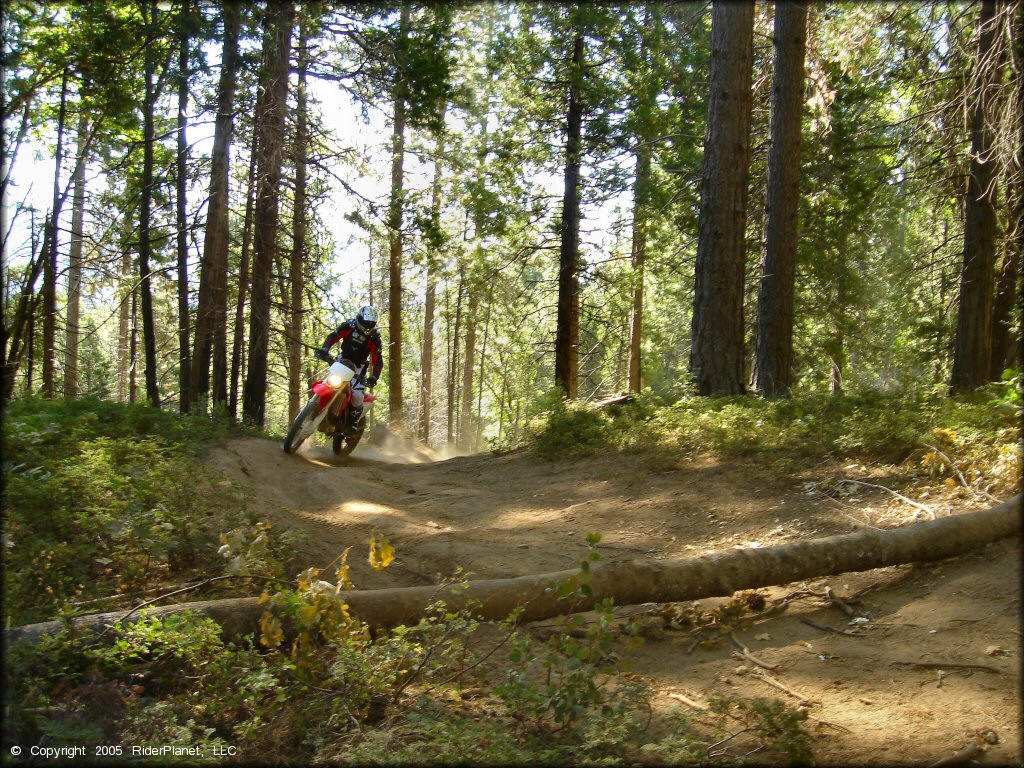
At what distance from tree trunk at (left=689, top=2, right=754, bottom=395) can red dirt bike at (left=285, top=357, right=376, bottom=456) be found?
5.24m

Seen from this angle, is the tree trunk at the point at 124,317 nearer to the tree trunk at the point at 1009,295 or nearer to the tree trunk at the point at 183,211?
the tree trunk at the point at 183,211

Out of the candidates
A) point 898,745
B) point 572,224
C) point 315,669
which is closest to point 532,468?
point 315,669

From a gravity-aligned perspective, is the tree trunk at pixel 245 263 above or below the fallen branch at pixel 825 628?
above

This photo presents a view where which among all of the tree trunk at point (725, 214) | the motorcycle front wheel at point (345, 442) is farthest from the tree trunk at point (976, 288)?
the motorcycle front wheel at point (345, 442)

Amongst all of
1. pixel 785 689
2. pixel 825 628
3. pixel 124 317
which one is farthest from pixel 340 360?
pixel 124 317

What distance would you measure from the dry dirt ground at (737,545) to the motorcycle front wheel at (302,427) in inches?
11.2

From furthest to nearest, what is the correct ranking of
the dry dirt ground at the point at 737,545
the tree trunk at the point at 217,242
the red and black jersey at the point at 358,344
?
the tree trunk at the point at 217,242
the red and black jersey at the point at 358,344
the dry dirt ground at the point at 737,545

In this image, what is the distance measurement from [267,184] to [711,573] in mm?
11158

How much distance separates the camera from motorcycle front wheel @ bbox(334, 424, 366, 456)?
1223cm

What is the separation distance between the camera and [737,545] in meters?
6.12

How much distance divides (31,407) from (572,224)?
12930mm

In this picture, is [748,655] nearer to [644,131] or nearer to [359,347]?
[359,347]

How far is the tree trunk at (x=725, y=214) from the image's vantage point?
1102 cm

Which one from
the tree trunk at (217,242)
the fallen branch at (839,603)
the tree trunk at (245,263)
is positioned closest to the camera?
the fallen branch at (839,603)
